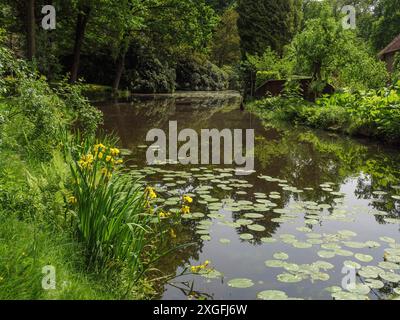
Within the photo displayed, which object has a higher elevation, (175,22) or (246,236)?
(175,22)

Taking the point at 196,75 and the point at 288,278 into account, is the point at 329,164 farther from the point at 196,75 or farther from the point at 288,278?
the point at 196,75

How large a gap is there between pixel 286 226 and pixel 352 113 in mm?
10561

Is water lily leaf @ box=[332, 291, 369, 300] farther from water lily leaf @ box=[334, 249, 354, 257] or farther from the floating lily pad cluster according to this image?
water lily leaf @ box=[334, 249, 354, 257]

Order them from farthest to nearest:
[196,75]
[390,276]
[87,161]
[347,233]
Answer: [196,75] → [347,233] → [87,161] → [390,276]

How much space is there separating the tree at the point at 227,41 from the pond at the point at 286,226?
1744 inches

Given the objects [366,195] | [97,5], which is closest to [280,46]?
[97,5]

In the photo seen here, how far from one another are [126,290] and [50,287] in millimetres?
813

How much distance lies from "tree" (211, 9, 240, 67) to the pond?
44.3 m

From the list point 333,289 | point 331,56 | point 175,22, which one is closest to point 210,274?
point 333,289

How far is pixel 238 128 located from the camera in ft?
54.2

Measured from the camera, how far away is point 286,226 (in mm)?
5773

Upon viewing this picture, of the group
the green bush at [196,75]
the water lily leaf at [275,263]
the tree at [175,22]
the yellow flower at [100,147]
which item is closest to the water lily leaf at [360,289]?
the water lily leaf at [275,263]

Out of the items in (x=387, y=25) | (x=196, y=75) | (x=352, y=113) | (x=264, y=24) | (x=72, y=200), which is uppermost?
(x=264, y=24)
